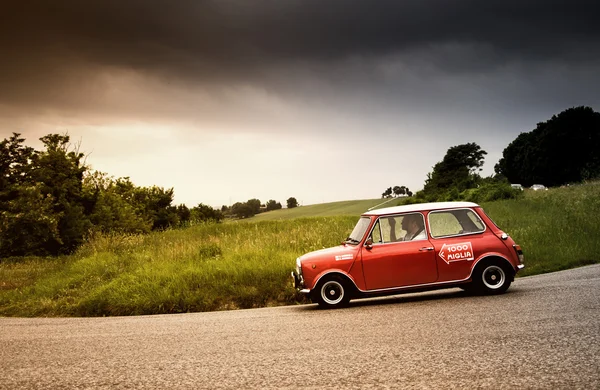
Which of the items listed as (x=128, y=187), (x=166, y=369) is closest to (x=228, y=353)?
(x=166, y=369)

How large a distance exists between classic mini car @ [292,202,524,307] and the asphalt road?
377 mm

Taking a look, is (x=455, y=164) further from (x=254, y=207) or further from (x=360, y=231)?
(x=360, y=231)

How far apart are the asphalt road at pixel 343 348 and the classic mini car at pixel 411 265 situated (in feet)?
1.24

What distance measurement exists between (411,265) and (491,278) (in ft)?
5.29

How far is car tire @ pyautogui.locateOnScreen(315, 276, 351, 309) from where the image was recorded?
380 inches

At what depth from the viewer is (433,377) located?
453 centimetres

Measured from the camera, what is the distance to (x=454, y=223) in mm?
10086

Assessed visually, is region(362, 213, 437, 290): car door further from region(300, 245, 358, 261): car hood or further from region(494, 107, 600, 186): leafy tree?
region(494, 107, 600, 186): leafy tree

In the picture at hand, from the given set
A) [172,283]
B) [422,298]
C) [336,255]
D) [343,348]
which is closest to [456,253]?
[422,298]

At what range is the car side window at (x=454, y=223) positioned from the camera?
9.91m

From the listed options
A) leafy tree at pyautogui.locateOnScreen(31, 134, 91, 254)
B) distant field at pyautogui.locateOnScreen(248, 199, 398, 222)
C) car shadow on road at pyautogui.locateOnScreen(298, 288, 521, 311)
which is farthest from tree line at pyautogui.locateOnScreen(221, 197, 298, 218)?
car shadow on road at pyautogui.locateOnScreen(298, 288, 521, 311)

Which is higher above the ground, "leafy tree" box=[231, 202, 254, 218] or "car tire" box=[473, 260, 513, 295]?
"leafy tree" box=[231, 202, 254, 218]

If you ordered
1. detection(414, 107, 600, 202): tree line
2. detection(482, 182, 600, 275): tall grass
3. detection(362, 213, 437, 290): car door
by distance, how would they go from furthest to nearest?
detection(414, 107, 600, 202): tree line, detection(482, 182, 600, 275): tall grass, detection(362, 213, 437, 290): car door

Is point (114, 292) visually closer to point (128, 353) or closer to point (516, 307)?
point (128, 353)
